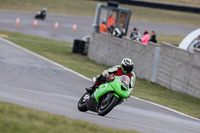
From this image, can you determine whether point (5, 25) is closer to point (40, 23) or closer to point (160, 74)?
point (40, 23)

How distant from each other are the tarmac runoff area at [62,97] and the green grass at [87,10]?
3018 cm

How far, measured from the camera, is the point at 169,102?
49.0 ft

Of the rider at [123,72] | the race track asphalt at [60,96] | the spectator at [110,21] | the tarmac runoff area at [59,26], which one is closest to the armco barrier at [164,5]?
the tarmac runoff area at [59,26]

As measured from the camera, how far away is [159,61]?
19.1 meters

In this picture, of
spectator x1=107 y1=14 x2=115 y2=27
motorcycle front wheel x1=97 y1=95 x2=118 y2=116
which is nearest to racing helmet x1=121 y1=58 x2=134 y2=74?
motorcycle front wheel x1=97 y1=95 x2=118 y2=116

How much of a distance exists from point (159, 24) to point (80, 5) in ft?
34.1

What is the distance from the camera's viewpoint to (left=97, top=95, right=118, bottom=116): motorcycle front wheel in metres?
9.22

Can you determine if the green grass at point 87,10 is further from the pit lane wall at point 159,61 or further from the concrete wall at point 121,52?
the pit lane wall at point 159,61

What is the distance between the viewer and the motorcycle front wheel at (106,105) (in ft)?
30.2

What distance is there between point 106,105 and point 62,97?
3278 millimetres

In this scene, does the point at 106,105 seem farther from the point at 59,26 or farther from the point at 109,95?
the point at 59,26

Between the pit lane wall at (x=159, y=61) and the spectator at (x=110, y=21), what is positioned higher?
the spectator at (x=110, y=21)

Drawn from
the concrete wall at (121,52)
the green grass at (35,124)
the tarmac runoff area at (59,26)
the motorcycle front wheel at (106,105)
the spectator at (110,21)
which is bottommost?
the tarmac runoff area at (59,26)

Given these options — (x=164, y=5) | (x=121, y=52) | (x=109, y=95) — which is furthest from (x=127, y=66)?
(x=164, y=5)
